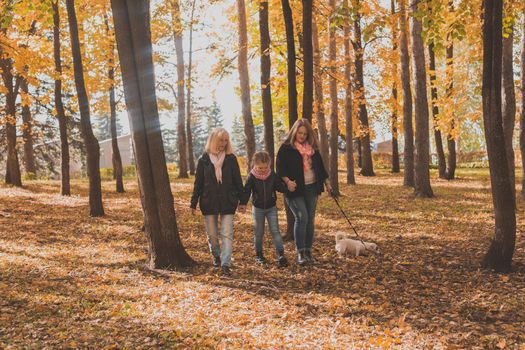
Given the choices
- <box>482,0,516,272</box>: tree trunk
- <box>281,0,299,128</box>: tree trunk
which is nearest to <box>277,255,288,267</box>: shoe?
<box>281,0,299,128</box>: tree trunk

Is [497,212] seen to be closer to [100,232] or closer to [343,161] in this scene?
[100,232]

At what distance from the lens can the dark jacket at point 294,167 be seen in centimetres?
684

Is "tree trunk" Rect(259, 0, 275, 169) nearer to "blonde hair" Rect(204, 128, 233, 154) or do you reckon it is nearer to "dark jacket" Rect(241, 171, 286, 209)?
"dark jacket" Rect(241, 171, 286, 209)

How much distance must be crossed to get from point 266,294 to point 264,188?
1670 mm

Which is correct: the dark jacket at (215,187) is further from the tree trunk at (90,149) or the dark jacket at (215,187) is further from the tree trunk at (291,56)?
the tree trunk at (90,149)

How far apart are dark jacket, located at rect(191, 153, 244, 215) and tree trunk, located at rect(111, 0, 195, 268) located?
613mm

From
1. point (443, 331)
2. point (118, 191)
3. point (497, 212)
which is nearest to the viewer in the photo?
point (443, 331)

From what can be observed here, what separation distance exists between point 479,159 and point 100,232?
30644mm

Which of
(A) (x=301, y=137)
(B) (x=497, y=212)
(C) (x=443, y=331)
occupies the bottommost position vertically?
(C) (x=443, y=331)

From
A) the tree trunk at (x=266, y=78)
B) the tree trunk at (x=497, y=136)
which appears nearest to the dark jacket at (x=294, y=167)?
the tree trunk at (x=497, y=136)

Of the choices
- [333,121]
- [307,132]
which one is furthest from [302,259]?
[333,121]

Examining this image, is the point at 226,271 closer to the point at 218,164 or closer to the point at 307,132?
the point at 218,164

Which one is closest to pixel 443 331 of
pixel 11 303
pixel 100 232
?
pixel 11 303

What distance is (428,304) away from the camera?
5.29 metres
